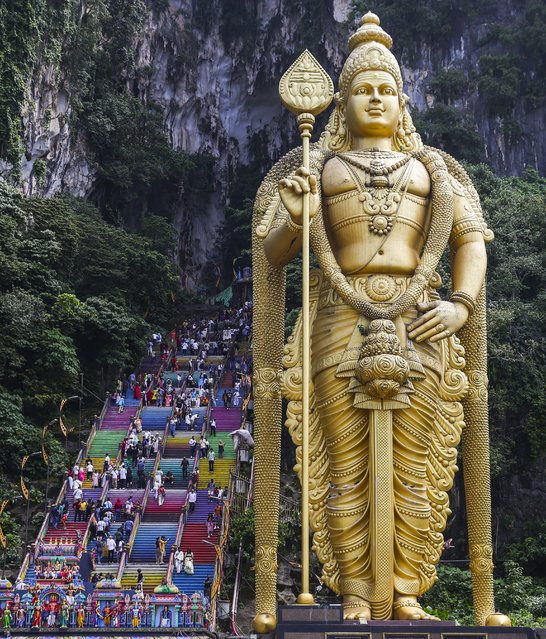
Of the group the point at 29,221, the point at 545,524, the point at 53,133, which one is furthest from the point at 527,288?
the point at 53,133

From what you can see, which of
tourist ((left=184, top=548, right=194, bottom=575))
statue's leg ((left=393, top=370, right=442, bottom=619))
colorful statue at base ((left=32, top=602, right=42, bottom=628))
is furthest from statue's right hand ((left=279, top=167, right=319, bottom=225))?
tourist ((left=184, top=548, right=194, bottom=575))

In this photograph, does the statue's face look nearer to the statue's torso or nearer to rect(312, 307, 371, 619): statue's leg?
the statue's torso

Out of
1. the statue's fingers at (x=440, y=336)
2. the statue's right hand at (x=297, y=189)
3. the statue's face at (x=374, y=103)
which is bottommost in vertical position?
the statue's fingers at (x=440, y=336)

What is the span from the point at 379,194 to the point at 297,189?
40.3 inches

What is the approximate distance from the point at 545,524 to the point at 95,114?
21741 millimetres

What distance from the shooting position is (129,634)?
46.2ft

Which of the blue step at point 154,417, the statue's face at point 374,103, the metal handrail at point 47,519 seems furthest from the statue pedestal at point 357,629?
the blue step at point 154,417

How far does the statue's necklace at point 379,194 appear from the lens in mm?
8172

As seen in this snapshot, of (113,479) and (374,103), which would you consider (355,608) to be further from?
(113,479)

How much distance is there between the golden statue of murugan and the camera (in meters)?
7.71

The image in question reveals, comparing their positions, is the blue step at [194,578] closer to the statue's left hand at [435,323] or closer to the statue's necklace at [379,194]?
the statue's left hand at [435,323]

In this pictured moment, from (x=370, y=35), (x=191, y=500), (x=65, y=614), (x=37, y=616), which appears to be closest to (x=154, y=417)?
(x=191, y=500)

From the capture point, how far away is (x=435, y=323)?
7988 millimetres

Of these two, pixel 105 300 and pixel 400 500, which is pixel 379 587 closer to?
pixel 400 500
